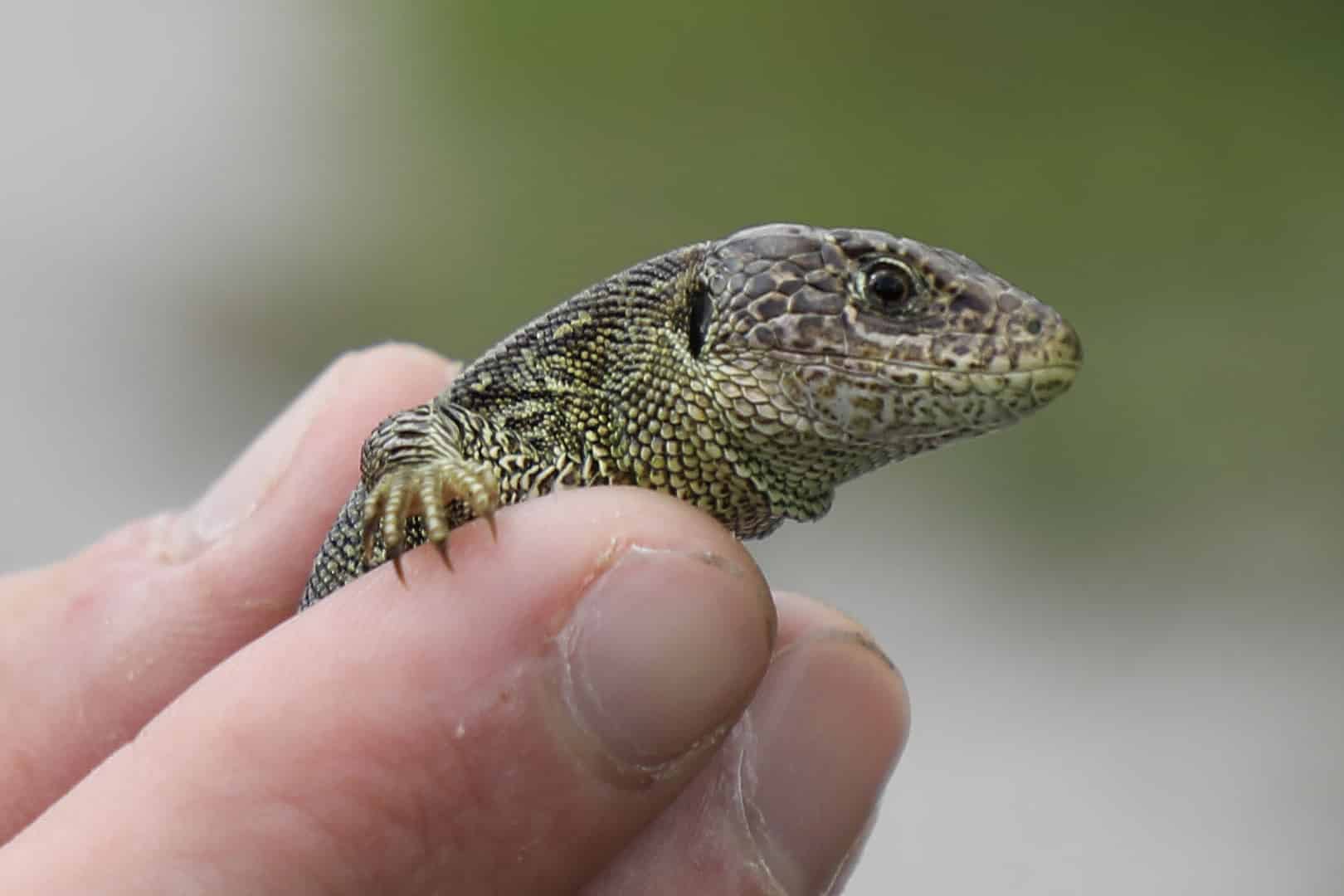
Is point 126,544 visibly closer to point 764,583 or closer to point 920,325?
point 764,583

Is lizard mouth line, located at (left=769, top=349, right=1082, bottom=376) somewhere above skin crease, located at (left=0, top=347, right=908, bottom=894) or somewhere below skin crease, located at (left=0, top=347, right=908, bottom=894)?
above

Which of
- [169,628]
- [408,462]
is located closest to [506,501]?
[408,462]

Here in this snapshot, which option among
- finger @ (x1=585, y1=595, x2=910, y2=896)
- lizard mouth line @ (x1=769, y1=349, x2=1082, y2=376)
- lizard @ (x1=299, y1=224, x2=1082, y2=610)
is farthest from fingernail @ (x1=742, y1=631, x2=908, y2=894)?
lizard mouth line @ (x1=769, y1=349, x2=1082, y2=376)

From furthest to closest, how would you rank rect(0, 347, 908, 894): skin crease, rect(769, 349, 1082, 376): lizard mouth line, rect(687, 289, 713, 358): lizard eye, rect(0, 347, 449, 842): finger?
1. rect(0, 347, 449, 842): finger
2. rect(687, 289, 713, 358): lizard eye
3. rect(769, 349, 1082, 376): lizard mouth line
4. rect(0, 347, 908, 894): skin crease

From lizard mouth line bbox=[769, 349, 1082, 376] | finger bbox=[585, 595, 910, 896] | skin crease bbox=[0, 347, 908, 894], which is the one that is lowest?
finger bbox=[585, 595, 910, 896]

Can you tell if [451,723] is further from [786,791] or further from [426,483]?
[786,791]

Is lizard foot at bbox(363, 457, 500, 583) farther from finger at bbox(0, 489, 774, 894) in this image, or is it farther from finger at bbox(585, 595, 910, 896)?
finger at bbox(585, 595, 910, 896)
